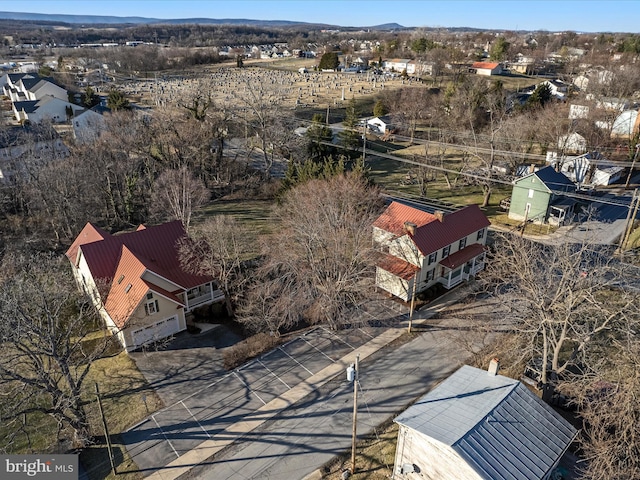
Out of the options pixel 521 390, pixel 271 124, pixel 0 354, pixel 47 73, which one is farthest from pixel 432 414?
pixel 47 73

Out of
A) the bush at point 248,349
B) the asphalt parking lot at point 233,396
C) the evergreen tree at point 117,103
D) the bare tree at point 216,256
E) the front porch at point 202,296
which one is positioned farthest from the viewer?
the evergreen tree at point 117,103

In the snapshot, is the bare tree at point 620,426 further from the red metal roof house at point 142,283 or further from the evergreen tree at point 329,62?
the evergreen tree at point 329,62

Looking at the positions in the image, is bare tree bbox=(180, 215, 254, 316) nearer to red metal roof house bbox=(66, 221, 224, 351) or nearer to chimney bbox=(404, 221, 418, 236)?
red metal roof house bbox=(66, 221, 224, 351)

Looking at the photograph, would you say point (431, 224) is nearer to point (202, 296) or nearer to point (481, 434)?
point (202, 296)

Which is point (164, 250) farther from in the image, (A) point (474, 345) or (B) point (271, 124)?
(B) point (271, 124)

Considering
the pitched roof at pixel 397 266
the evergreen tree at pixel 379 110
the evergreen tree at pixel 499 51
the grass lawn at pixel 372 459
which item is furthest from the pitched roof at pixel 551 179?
the evergreen tree at pixel 499 51

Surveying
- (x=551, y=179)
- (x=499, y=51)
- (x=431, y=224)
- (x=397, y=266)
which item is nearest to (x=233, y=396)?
(x=397, y=266)
